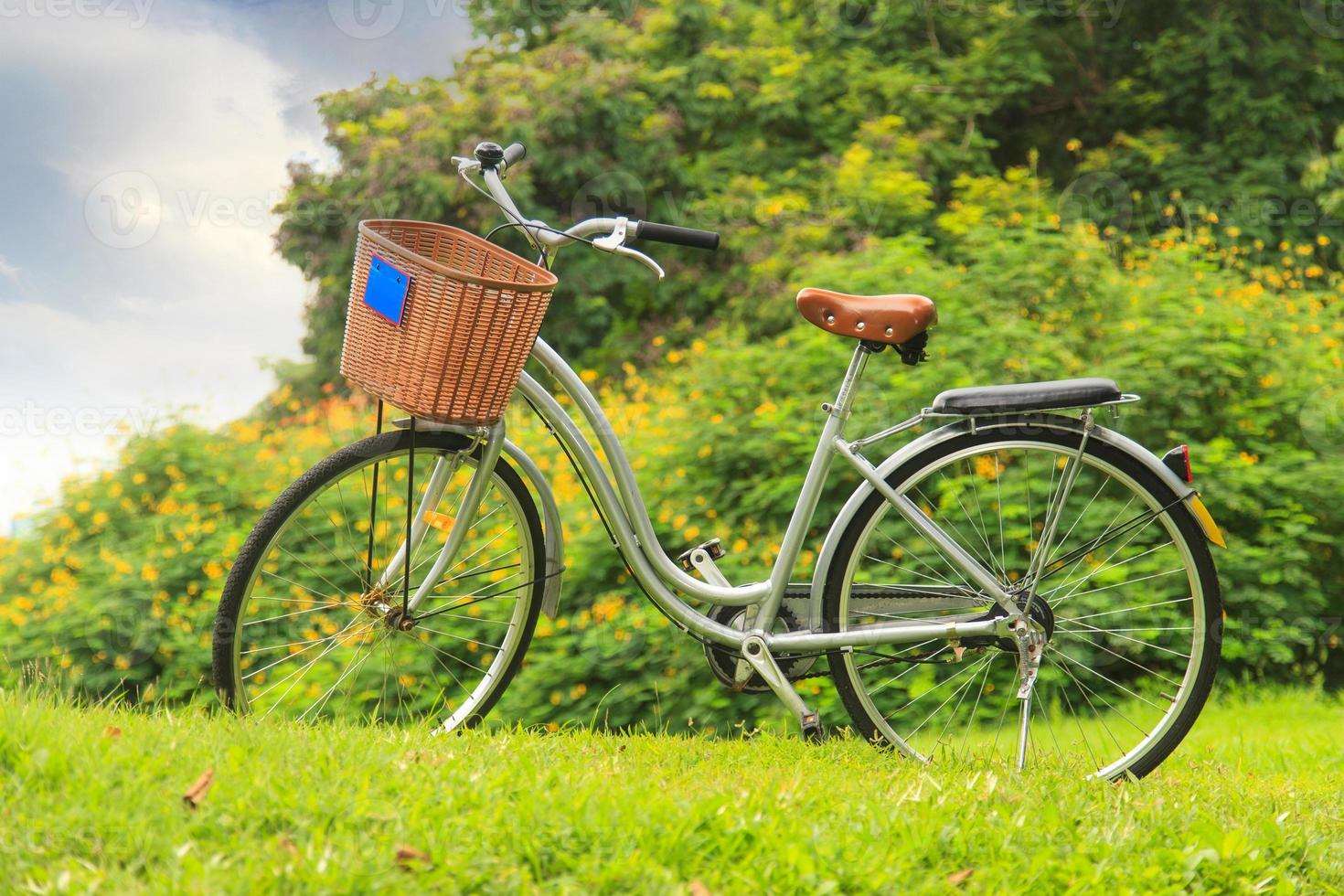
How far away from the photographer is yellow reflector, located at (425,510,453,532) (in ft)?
8.61

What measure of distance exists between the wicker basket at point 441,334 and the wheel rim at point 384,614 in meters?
0.24

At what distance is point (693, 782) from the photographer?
2.36 metres

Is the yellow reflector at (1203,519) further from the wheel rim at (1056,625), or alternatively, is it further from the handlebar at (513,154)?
the handlebar at (513,154)

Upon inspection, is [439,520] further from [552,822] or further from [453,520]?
[552,822]

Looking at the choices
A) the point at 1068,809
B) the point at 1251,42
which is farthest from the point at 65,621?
the point at 1251,42

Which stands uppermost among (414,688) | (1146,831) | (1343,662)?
(1146,831)

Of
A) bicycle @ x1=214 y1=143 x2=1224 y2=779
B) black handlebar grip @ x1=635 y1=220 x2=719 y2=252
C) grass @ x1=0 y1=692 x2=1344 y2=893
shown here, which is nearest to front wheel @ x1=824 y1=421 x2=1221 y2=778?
bicycle @ x1=214 y1=143 x2=1224 y2=779

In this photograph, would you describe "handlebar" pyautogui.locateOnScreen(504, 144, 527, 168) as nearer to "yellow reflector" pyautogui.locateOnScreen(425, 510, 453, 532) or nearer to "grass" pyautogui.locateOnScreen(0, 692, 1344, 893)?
"yellow reflector" pyautogui.locateOnScreen(425, 510, 453, 532)

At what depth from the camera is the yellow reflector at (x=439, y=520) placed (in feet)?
8.61

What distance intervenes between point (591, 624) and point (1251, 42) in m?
9.15

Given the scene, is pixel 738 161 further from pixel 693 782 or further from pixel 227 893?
pixel 227 893

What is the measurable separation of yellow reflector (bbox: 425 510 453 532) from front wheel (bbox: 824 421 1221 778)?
2.89ft

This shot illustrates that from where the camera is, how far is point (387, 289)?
232cm


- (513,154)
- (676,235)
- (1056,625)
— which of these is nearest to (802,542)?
(676,235)
